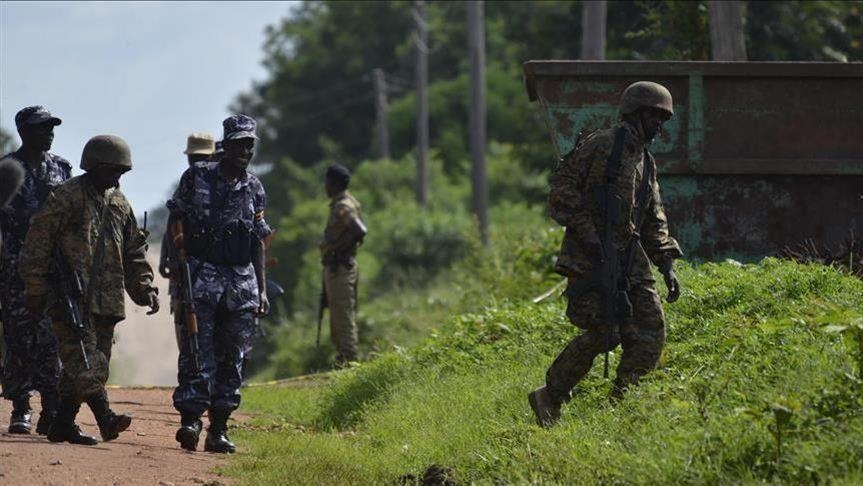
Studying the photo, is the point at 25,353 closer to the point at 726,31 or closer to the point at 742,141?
the point at 742,141

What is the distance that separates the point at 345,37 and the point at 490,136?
7.60 meters

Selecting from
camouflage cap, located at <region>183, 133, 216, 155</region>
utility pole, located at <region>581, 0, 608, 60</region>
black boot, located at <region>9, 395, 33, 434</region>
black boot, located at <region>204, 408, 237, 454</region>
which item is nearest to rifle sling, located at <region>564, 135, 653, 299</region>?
black boot, located at <region>204, 408, 237, 454</region>

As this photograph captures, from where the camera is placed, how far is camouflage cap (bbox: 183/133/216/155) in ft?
43.1

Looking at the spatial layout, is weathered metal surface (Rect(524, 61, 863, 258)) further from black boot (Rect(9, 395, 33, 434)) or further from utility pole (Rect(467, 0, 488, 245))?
utility pole (Rect(467, 0, 488, 245))

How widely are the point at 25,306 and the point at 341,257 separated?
255 inches

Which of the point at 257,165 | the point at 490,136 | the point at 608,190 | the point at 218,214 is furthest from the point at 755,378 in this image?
the point at 257,165

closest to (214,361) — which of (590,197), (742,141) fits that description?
(590,197)

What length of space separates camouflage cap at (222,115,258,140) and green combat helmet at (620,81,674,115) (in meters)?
2.37

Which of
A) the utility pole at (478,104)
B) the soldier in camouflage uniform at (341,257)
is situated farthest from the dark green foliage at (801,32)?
the soldier in camouflage uniform at (341,257)

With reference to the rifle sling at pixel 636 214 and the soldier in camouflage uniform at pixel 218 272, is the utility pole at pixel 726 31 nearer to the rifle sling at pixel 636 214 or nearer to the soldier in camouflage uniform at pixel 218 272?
the soldier in camouflage uniform at pixel 218 272

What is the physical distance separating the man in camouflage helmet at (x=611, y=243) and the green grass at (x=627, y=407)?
273mm

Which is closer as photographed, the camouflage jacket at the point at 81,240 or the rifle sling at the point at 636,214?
the rifle sling at the point at 636,214

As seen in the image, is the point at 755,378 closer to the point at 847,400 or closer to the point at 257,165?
the point at 847,400

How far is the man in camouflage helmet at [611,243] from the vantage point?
8.67 metres
